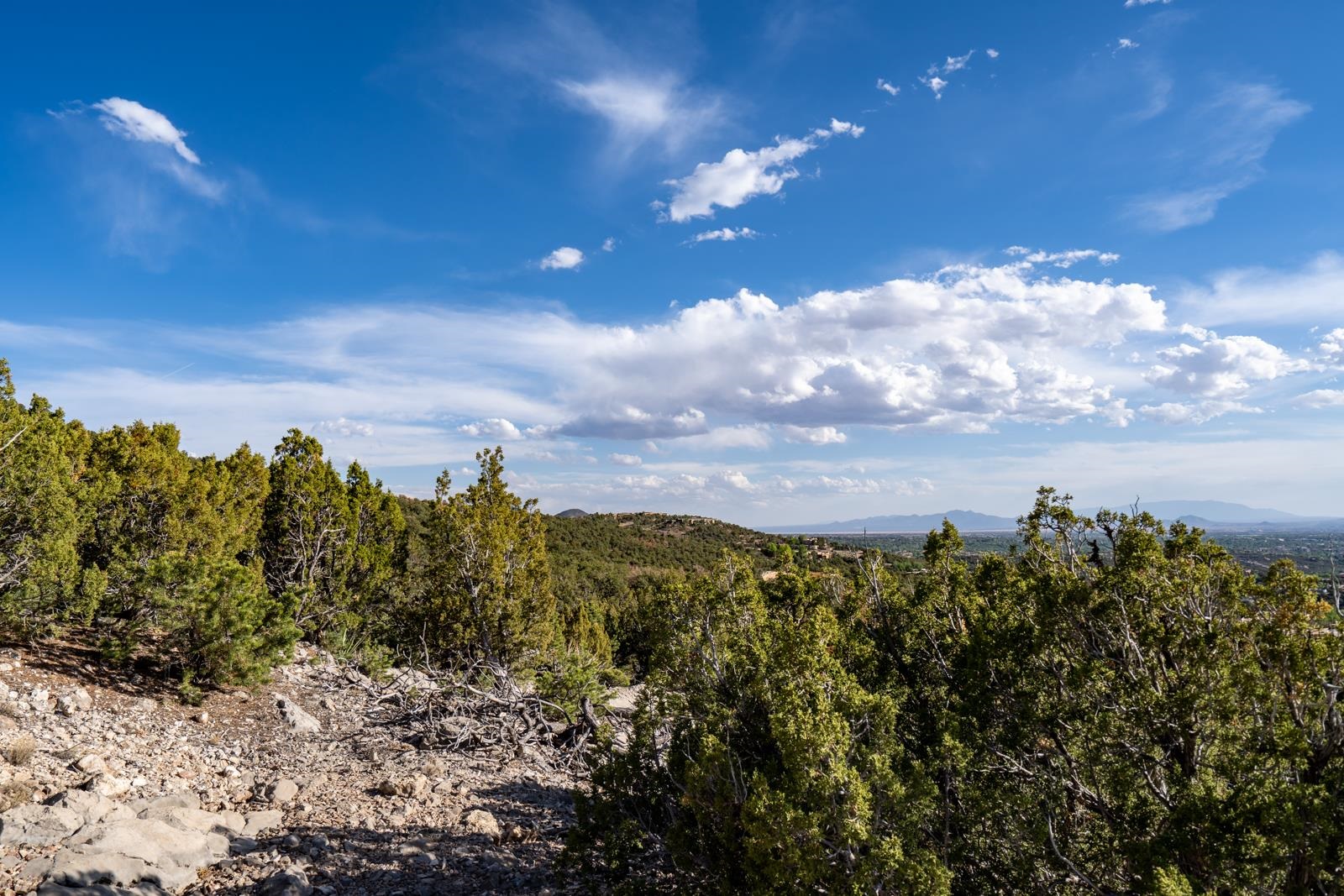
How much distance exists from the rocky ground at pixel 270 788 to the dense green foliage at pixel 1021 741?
2649 millimetres

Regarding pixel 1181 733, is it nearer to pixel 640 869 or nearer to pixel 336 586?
pixel 640 869

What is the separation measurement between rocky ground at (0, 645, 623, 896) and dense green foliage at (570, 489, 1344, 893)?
2.65 m

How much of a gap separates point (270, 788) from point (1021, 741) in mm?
9509

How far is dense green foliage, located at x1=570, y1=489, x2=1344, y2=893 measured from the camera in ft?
16.0

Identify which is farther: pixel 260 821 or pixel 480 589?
pixel 480 589

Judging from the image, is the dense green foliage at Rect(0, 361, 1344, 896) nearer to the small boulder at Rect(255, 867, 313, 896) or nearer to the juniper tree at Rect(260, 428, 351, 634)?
the small boulder at Rect(255, 867, 313, 896)

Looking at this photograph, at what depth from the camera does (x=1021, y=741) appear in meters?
6.82

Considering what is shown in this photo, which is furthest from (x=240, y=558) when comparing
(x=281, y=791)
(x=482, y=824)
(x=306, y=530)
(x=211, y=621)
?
(x=482, y=824)

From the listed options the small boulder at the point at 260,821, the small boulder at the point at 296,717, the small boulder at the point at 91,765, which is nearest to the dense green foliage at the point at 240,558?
the small boulder at the point at 296,717

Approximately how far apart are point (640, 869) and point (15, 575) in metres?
12.1

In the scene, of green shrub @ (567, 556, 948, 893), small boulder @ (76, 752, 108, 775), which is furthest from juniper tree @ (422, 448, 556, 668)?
green shrub @ (567, 556, 948, 893)

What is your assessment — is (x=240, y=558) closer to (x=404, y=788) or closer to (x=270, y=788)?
(x=270, y=788)

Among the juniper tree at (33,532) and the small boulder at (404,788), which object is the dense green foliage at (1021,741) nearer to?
the small boulder at (404,788)

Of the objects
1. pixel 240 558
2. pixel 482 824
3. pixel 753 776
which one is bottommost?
pixel 482 824
